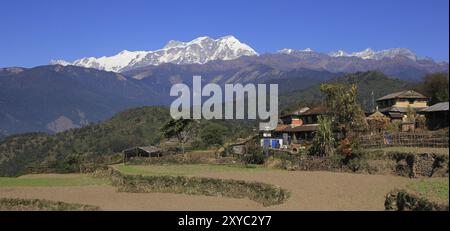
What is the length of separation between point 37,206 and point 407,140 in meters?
26.7

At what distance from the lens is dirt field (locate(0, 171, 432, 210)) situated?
24531mm

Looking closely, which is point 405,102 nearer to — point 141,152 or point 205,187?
point 141,152

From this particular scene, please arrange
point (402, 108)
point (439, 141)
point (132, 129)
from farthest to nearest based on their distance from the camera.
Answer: point (132, 129) < point (402, 108) < point (439, 141)

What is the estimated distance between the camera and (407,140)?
130 ft

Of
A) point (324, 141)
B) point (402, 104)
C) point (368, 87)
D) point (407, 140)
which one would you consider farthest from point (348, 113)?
point (368, 87)

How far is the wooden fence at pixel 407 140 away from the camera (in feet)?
117

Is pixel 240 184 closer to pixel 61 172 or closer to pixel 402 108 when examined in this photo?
pixel 61 172

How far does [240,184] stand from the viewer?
33.2 m

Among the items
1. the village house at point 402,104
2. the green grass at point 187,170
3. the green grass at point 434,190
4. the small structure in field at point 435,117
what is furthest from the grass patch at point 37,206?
the village house at point 402,104

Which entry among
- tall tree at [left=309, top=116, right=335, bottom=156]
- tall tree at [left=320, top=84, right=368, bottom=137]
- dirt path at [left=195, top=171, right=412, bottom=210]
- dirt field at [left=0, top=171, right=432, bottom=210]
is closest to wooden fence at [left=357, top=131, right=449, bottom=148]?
tall tree at [left=309, top=116, right=335, bottom=156]

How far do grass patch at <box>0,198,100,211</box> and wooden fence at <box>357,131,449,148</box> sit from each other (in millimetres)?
23001

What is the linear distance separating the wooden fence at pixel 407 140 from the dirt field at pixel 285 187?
5.09 m
